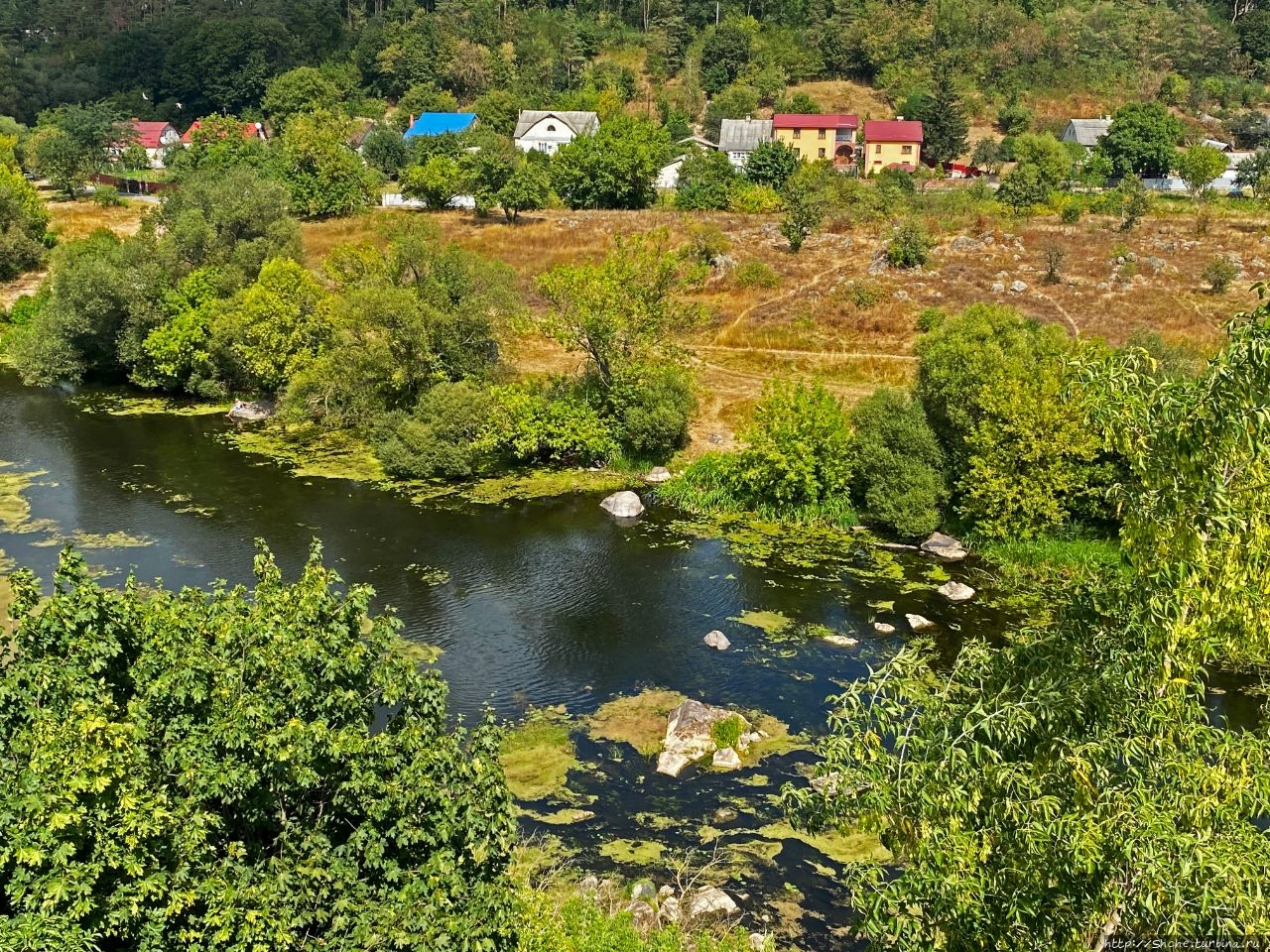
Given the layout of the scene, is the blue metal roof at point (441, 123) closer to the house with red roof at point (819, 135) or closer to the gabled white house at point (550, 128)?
the gabled white house at point (550, 128)

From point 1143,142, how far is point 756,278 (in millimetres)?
49034

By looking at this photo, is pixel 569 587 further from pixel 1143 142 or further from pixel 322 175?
pixel 1143 142

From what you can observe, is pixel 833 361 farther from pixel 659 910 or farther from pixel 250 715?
pixel 250 715

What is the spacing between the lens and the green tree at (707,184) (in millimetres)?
82500

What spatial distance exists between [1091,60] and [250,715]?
137 metres

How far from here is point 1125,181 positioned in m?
82.0

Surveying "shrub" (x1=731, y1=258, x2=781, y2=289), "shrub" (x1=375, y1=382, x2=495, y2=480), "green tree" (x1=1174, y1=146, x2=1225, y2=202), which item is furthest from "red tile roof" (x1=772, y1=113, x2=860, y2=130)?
"shrub" (x1=375, y1=382, x2=495, y2=480)

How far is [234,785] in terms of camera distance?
49.2ft

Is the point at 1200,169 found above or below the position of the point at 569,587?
above

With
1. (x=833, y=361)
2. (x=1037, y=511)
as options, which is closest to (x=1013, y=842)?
(x=1037, y=511)

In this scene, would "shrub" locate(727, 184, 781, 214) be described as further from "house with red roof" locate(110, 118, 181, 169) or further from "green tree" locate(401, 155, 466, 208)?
"house with red roof" locate(110, 118, 181, 169)

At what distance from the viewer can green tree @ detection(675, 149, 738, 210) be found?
8250 cm

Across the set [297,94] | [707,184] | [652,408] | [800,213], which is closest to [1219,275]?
[800,213]

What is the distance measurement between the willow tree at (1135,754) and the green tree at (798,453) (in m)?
27.9
